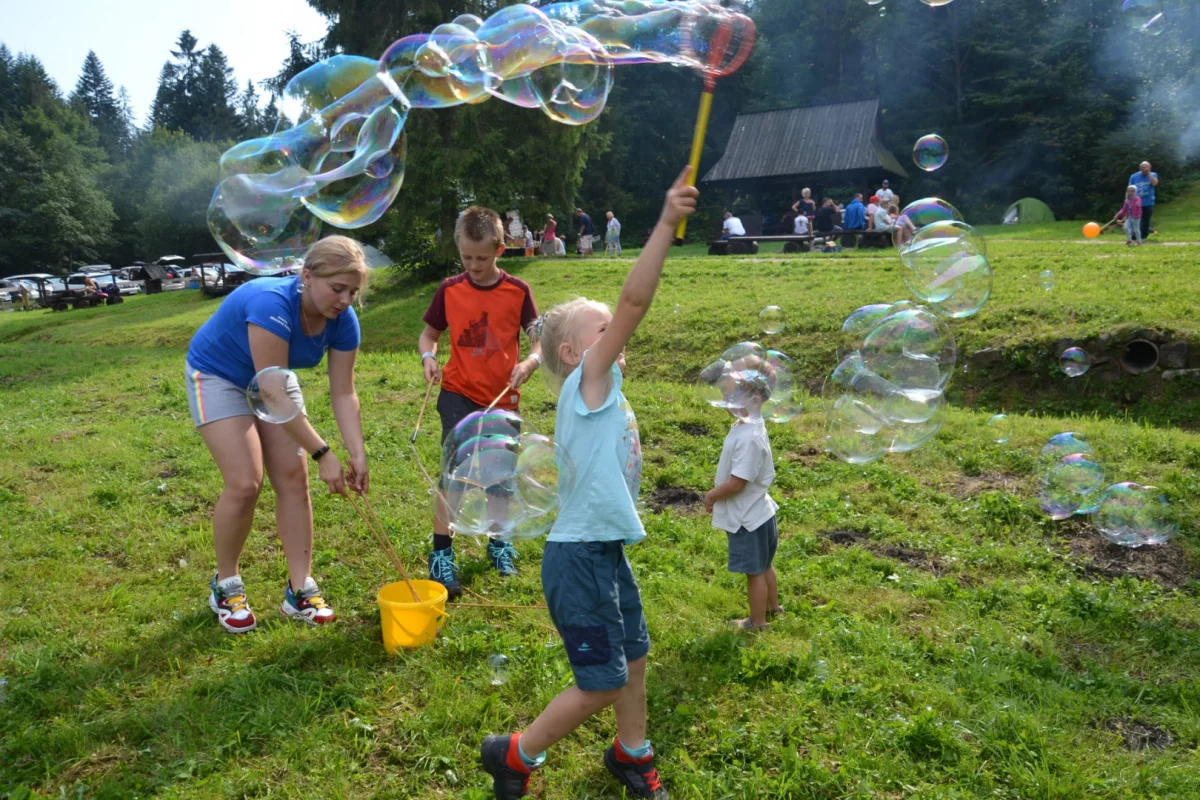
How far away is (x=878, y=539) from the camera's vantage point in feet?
15.9

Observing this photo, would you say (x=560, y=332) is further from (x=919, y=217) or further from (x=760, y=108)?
(x=760, y=108)

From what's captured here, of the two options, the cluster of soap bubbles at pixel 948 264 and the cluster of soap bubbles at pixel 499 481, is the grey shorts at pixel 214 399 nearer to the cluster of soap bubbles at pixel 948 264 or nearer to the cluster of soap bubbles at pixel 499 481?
the cluster of soap bubbles at pixel 499 481

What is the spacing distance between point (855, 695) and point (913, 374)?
2.14m

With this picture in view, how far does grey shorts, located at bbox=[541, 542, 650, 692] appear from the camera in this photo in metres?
2.54

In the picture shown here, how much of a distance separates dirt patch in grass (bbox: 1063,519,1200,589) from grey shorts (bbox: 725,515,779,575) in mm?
1925

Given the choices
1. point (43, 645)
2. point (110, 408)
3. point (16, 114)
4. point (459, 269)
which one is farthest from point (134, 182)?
point (43, 645)

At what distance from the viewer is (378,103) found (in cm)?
434

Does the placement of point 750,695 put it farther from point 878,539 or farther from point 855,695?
point 878,539

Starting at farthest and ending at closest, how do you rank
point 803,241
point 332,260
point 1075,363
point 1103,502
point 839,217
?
point 839,217 < point 803,241 < point 1075,363 < point 1103,502 < point 332,260

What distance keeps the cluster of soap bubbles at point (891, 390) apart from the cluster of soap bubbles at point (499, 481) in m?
2.11

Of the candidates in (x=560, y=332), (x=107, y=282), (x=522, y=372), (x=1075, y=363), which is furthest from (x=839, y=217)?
(x=107, y=282)

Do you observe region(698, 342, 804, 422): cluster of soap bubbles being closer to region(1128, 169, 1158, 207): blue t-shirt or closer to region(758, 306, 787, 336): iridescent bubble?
region(758, 306, 787, 336): iridescent bubble

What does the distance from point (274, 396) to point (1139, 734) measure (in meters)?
3.46

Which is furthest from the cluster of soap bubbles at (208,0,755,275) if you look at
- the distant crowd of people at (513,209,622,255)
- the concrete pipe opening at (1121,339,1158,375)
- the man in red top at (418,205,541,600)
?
the distant crowd of people at (513,209,622,255)
